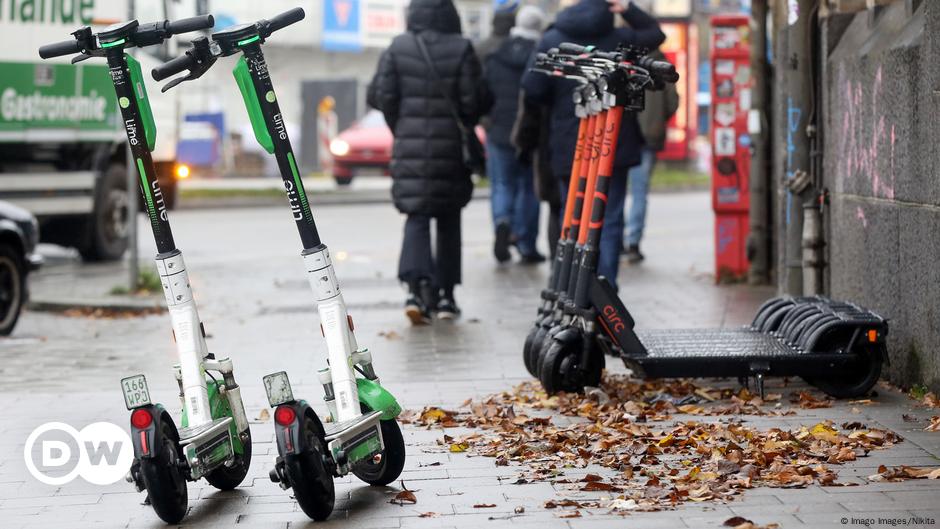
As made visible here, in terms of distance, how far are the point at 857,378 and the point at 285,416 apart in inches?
124

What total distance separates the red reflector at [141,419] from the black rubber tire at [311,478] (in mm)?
460

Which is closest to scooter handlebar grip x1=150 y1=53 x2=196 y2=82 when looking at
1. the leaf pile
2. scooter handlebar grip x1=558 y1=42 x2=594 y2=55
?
the leaf pile

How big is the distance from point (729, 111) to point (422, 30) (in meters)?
2.98

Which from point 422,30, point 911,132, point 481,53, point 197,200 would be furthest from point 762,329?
point 197,200

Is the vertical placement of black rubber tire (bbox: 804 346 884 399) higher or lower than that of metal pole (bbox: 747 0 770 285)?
lower

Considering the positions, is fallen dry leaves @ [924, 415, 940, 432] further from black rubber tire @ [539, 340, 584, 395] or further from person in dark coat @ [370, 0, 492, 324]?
person in dark coat @ [370, 0, 492, 324]

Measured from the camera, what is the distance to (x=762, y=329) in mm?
8312

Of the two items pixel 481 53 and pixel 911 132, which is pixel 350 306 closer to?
pixel 481 53

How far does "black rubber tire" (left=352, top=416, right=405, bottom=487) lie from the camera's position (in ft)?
19.7

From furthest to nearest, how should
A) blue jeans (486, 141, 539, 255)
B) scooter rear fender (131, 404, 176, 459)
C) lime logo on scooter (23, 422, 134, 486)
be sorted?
1. blue jeans (486, 141, 539, 255)
2. lime logo on scooter (23, 422, 134, 486)
3. scooter rear fender (131, 404, 176, 459)

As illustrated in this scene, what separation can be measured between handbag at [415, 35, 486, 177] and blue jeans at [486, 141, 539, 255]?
362 cm

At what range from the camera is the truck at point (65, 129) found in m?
16.8

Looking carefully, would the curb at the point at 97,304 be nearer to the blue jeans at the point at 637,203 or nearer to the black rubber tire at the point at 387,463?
the blue jeans at the point at 637,203

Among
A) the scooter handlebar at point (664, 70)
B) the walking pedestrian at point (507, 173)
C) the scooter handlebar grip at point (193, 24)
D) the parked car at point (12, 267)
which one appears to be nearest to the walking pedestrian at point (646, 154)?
the walking pedestrian at point (507, 173)
